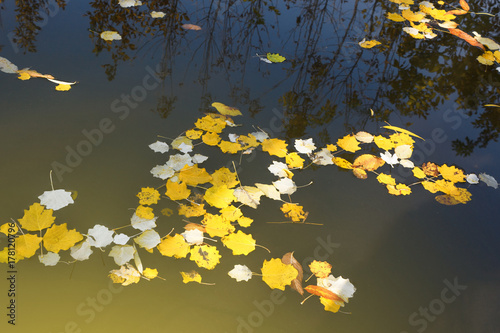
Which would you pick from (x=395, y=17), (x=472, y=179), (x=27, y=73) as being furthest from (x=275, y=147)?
(x=395, y=17)

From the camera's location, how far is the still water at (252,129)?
4.04 ft

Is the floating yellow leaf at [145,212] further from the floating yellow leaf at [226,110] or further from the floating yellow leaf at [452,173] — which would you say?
the floating yellow leaf at [452,173]

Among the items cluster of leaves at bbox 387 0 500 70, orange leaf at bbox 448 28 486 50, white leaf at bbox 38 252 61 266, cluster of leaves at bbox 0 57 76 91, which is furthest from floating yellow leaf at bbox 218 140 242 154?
orange leaf at bbox 448 28 486 50

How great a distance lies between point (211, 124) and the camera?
6.33 ft

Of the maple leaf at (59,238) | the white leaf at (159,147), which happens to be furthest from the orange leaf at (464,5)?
the maple leaf at (59,238)

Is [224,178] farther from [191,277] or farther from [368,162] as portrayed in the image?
[368,162]

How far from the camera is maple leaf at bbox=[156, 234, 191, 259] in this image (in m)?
1.34

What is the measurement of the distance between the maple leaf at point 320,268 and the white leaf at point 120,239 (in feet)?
2.24

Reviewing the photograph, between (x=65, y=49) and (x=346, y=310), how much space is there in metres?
2.24

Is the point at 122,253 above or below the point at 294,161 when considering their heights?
below

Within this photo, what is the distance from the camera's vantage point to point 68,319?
3.73 feet

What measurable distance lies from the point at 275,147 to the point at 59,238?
40.4 inches

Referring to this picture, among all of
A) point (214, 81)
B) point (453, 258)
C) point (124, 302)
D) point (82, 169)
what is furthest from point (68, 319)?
point (214, 81)

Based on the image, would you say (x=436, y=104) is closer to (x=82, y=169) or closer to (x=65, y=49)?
(x=82, y=169)
